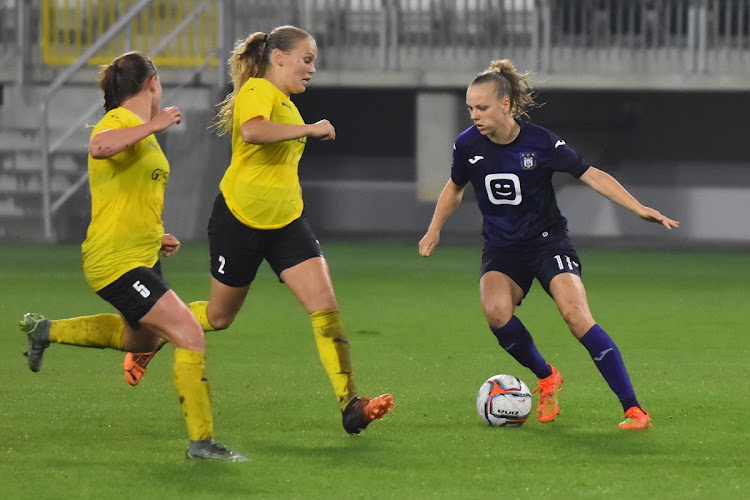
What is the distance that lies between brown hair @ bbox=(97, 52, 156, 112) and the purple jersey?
1795 mm

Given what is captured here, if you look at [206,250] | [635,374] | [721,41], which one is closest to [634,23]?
[721,41]

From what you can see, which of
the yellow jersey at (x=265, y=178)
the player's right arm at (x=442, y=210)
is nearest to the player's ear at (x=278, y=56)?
the yellow jersey at (x=265, y=178)

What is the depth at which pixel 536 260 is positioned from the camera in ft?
24.5

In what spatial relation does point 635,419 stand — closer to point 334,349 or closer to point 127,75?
point 334,349

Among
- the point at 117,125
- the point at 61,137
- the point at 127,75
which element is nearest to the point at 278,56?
the point at 127,75

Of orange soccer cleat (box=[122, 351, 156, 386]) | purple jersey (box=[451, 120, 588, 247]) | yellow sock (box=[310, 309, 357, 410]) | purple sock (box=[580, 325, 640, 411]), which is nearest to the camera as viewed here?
yellow sock (box=[310, 309, 357, 410])

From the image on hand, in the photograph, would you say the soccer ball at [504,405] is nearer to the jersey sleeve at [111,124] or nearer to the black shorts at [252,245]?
the black shorts at [252,245]

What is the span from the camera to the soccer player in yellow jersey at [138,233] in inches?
247

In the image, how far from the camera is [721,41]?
880 inches

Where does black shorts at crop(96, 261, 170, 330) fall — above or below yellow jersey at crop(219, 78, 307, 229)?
below

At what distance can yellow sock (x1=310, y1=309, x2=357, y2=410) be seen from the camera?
6.99m

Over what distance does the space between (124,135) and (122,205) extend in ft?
1.28

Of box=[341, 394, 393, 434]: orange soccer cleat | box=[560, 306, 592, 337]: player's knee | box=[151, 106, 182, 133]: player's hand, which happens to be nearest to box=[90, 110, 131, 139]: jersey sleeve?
box=[151, 106, 182, 133]: player's hand

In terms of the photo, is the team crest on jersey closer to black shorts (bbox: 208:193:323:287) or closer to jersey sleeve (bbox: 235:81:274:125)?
black shorts (bbox: 208:193:323:287)
